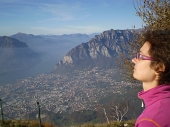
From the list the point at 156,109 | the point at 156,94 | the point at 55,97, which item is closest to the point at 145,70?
the point at 156,94

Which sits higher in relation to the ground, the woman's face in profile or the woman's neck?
the woman's face in profile

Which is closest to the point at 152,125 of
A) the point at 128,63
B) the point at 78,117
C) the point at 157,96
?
the point at 157,96

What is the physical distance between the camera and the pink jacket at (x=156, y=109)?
141cm

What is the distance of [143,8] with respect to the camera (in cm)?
1005

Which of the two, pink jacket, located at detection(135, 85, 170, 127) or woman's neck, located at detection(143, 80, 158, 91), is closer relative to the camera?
pink jacket, located at detection(135, 85, 170, 127)

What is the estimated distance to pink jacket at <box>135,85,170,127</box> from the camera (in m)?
1.41

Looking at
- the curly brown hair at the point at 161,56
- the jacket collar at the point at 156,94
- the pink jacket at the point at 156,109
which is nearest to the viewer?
the pink jacket at the point at 156,109

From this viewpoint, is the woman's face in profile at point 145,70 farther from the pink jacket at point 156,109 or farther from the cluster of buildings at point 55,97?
the cluster of buildings at point 55,97

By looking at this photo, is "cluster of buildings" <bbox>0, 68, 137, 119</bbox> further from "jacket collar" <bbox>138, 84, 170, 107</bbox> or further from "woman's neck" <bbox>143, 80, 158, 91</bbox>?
"jacket collar" <bbox>138, 84, 170, 107</bbox>

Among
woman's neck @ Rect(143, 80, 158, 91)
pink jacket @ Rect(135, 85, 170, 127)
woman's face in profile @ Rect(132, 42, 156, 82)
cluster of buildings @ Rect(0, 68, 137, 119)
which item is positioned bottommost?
cluster of buildings @ Rect(0, 68, 137, 119)

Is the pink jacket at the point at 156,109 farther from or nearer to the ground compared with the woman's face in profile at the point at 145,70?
nearer to the ground

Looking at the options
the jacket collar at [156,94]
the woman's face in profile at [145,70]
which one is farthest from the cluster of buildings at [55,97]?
the jacket collar at [156,94]

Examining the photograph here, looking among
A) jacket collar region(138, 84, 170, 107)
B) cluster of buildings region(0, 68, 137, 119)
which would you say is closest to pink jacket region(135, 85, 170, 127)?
jacket collar region(138, 84, 170, 107)

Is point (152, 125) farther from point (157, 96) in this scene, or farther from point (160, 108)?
point (157, 96)
